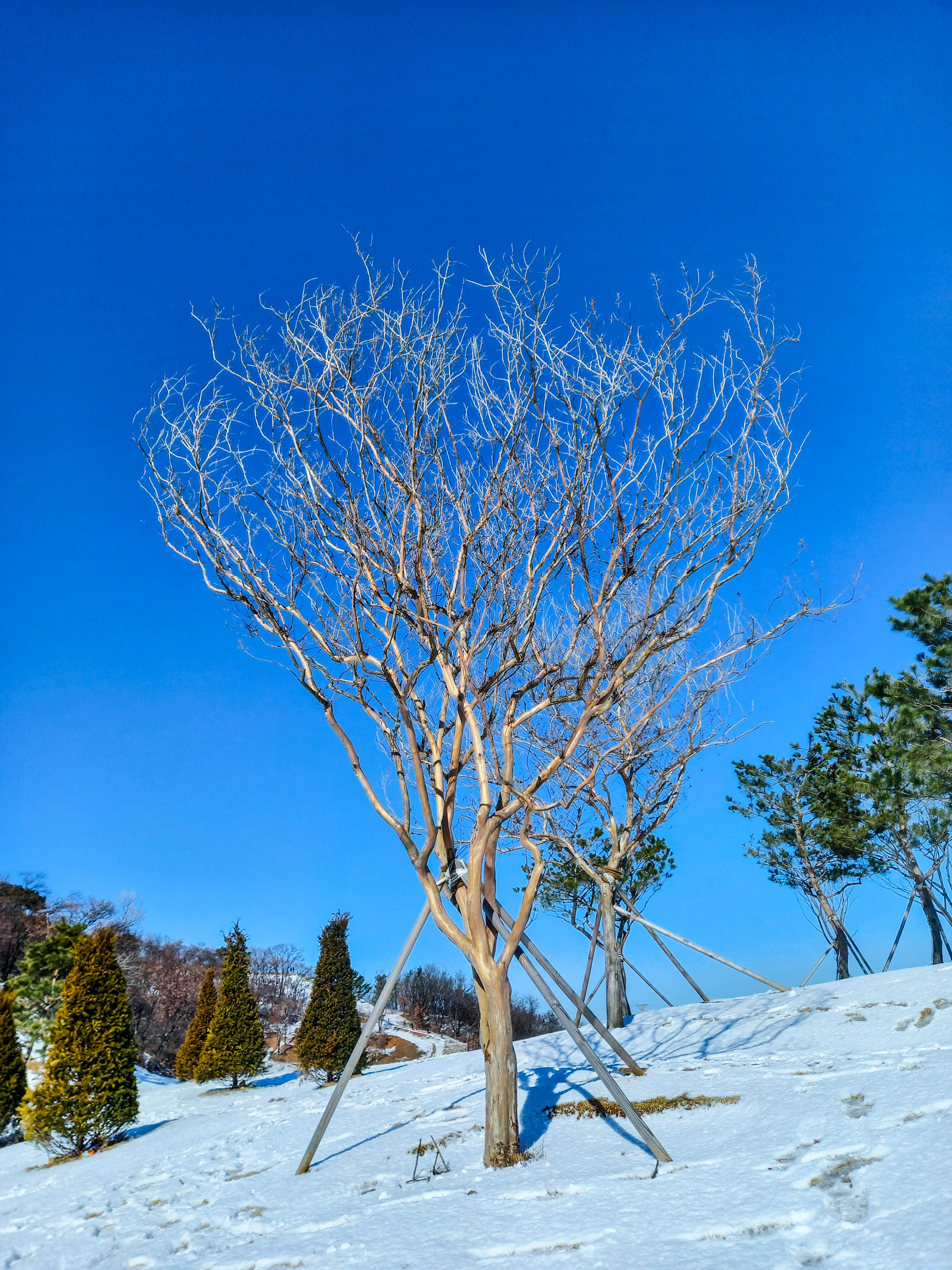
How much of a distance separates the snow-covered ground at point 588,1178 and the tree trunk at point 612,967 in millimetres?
2919

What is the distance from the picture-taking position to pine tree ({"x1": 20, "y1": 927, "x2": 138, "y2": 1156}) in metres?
8.91

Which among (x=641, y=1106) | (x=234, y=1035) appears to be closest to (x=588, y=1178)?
(x=641, y=1106)

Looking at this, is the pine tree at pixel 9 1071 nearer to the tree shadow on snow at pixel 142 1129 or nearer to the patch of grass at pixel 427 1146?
the tree shadow on snow at pixel 142 1129

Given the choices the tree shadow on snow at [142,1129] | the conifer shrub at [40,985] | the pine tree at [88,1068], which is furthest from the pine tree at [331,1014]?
the conifer shrub at [40,985]

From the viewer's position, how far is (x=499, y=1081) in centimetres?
471

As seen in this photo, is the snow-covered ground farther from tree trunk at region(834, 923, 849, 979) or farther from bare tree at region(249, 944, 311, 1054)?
bare tree at region(249, 944, 311, 1054)

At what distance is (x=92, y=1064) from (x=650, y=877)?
9253 mm

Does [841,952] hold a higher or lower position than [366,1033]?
higher

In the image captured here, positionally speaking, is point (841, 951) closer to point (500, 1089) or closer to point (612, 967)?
point (612, 967)

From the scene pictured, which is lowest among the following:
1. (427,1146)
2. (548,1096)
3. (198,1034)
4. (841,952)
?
(427,1146)

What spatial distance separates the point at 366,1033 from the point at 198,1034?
12.4m

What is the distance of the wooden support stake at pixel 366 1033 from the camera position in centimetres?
533

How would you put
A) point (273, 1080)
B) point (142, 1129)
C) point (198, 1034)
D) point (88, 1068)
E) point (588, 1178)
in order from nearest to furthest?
1. point (588, 1178)
2. point (88, 1068)
3. point (142, 1129)
4. point (273, 1080)
5. point (198, 1034)

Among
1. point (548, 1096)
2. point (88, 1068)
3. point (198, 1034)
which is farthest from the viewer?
point (198, 1034)
